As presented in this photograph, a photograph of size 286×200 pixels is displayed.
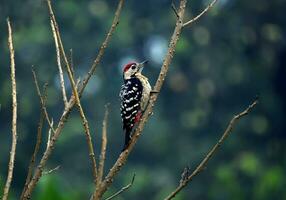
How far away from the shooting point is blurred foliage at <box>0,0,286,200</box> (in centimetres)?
2198

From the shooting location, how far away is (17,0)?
23.1 m

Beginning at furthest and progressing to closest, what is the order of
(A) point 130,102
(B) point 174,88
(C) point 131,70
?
1. (B) point 174,88
2. (C) point 131,70
3. (A) point 130,102

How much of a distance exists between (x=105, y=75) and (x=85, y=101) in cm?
101

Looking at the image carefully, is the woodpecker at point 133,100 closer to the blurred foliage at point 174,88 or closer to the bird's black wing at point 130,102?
the bird's black wing at point 130,102

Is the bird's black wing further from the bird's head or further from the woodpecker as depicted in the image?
the bird's head

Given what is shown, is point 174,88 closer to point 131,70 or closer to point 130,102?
point 131,70

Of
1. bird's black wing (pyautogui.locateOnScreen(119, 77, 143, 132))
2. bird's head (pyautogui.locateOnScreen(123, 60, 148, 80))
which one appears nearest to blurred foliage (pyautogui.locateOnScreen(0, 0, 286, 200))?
bird's head (pyautogui.locateOnScreen(123, 60, 148, 80))

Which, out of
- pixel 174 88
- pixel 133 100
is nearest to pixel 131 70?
pixel 133 100

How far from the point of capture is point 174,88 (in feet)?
78.4

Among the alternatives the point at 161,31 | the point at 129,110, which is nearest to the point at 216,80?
the point at 161,31

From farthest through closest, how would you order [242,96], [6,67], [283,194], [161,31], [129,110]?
[161,31] → [242,96] → [6,67] → [283,194] → [129,110]

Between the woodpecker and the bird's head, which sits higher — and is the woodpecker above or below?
below

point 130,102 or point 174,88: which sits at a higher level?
point 174,88

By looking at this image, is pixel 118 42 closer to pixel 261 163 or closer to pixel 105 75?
pixel 105 75
